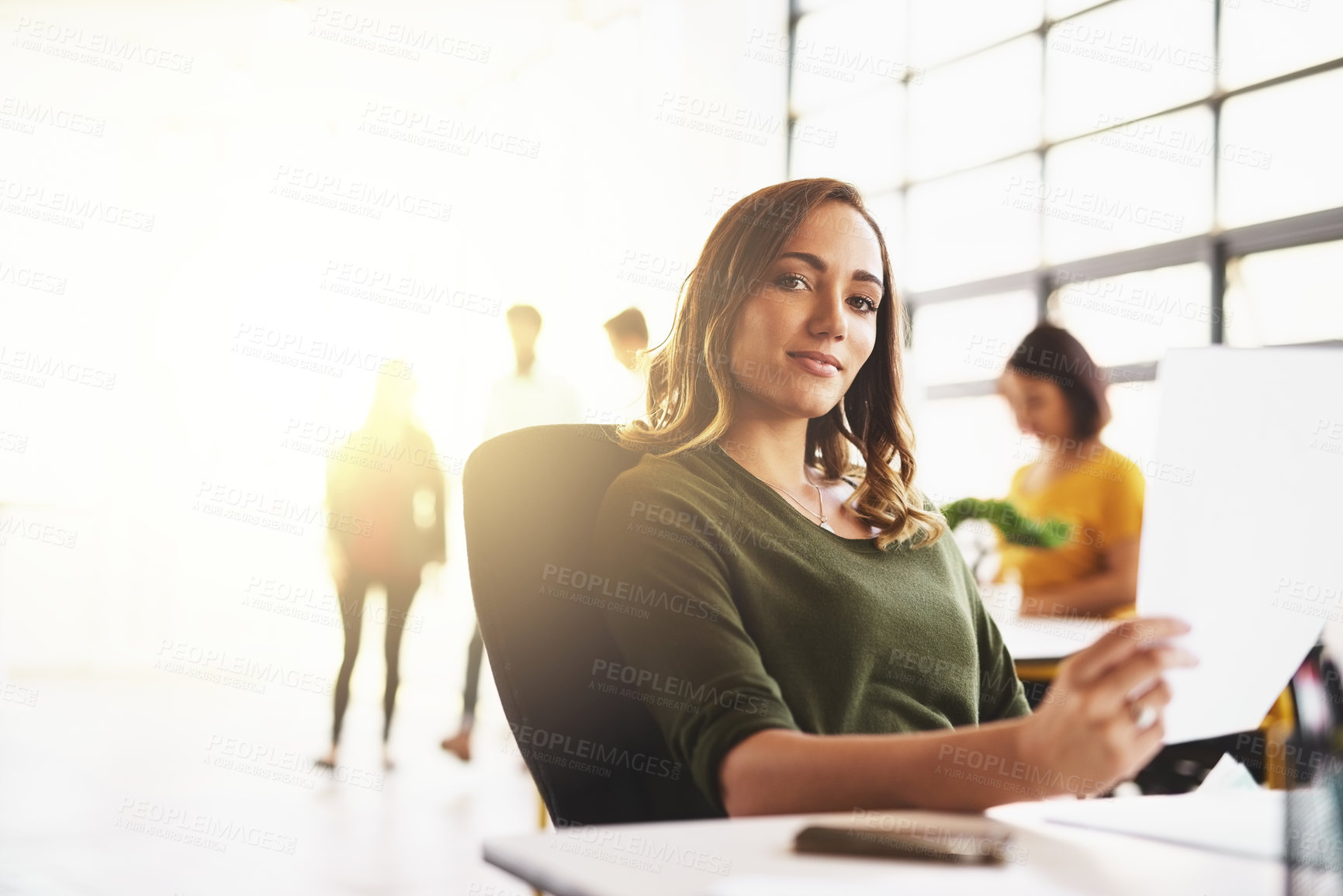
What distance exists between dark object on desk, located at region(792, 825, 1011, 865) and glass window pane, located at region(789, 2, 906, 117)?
524 cm

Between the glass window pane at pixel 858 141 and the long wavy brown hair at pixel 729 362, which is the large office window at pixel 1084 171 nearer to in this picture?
the glass window pane at pixel 858 141

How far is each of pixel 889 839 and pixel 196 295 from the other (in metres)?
7.59

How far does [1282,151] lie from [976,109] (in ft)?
5.01

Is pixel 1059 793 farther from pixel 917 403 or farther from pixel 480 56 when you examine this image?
pixel 480 56

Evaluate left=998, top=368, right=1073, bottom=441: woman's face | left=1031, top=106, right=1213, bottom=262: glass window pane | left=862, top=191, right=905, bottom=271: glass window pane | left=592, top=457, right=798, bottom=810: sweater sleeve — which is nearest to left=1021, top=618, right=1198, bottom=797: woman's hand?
left=592, top=457, right=798, bottom=810: sweater sleeve

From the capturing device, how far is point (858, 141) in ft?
18.7

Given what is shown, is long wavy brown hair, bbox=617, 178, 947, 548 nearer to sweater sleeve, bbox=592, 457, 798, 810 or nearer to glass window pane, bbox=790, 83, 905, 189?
sweater sleeve, bbox=592, 457, 798, 810

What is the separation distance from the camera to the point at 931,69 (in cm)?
531

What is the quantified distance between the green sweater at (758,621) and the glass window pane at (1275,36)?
3403 millimetres

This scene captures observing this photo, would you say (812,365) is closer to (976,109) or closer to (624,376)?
(976,109)

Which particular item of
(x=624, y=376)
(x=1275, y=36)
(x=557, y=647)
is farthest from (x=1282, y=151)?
(x=557, y=647)

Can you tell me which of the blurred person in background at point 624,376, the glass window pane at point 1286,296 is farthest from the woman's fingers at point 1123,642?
the glass window pane at point 1286,296

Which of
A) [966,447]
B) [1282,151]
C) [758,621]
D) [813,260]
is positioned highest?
[1282,151]

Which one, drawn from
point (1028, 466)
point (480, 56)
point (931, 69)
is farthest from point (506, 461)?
point (480, 56)
